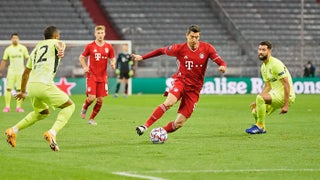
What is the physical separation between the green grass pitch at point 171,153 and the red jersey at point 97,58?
115 centimetres

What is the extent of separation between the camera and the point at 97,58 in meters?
21.6

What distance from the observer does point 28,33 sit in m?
46.5

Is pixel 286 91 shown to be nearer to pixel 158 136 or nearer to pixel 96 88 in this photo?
pixel 158 136

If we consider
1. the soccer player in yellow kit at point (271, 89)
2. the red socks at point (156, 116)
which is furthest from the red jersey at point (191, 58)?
the soccer player in yellow kit at point (271, 89)

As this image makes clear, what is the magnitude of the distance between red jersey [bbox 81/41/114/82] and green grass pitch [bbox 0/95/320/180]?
45.4 inches

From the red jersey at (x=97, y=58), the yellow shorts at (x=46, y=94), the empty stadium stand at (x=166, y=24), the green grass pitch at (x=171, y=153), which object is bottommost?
the green grass pitch at (x=171, y=153)

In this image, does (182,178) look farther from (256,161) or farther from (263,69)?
(263,69)

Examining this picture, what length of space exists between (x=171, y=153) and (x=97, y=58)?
8.44m

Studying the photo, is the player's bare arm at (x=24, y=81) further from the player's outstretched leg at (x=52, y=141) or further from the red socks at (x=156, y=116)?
the red socks at (x=156, y=116)

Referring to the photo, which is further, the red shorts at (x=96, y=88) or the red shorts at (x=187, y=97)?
the red shorts at (x=96, y=88)

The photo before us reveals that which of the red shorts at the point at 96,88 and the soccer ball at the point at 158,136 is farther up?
the red shorts at the point at 96,88

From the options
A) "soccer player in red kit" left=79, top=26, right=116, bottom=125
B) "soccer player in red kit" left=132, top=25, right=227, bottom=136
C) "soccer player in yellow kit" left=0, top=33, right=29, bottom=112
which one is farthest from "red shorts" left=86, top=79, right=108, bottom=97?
"soccer player in yellow kit" left=0, top=33, right=29, bottom=112

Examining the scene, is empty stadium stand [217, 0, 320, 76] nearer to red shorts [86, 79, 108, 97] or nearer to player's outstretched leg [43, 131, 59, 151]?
red shorts [86, 79, 108, 97]

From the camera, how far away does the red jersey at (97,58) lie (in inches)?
847
